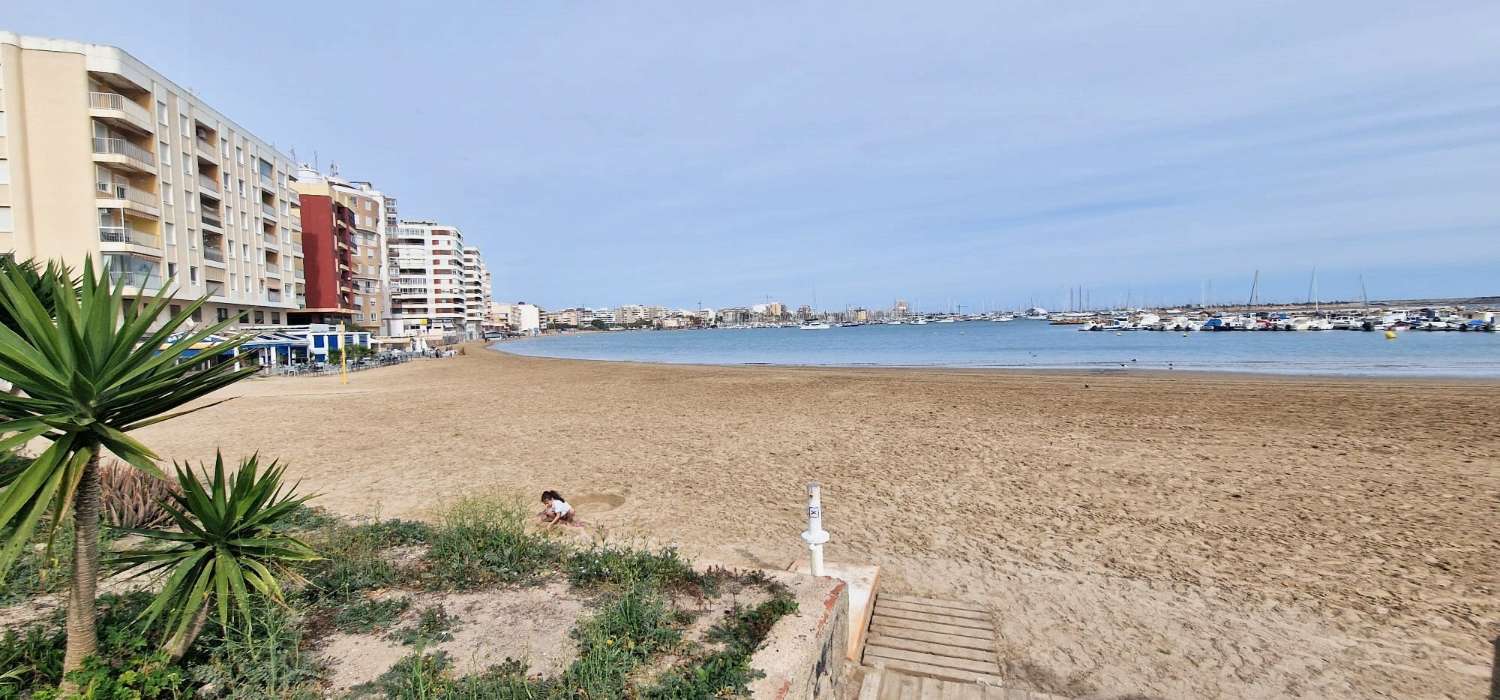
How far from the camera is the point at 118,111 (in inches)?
1230

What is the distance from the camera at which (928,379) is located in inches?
1127

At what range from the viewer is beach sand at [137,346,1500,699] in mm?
5254

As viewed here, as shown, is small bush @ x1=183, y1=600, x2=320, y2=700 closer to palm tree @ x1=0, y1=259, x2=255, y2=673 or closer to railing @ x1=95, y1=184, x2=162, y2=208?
palm tree @ x1=0, y1=259, x2=255, y2=673

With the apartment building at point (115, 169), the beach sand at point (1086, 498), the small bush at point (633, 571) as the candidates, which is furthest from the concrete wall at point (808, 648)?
the apartment building at point (115, 169)

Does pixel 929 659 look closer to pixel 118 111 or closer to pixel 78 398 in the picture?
pixel 78 398

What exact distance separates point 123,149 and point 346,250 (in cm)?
3031

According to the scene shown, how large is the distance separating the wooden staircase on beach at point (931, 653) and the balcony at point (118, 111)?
1714 inches

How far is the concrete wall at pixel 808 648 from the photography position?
3459 millimetres

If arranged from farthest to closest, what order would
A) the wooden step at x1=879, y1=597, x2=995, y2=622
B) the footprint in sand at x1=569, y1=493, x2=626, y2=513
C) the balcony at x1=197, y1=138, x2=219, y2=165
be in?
1. the balcony at x1=197, y1=138, x2=219, y2=165
2. the footprint in sand at x1=569, y1=493, x2=626, y2=513
3. the wooden step at x1=879, y1=597, x2=995, y2=622

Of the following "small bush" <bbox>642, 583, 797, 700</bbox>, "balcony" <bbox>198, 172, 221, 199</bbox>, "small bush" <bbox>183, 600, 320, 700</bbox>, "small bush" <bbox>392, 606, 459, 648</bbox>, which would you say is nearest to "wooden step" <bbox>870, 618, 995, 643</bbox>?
"small bush" <bbox>642, 583, 797, 700</bbox>

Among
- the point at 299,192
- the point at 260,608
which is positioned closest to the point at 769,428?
the point at 260,608

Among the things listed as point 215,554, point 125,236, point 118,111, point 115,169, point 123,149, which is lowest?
point 215,554

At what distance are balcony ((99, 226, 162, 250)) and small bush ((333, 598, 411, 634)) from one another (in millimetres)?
39524

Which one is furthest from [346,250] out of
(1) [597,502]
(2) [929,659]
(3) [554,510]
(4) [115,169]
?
(2) [929,659]
